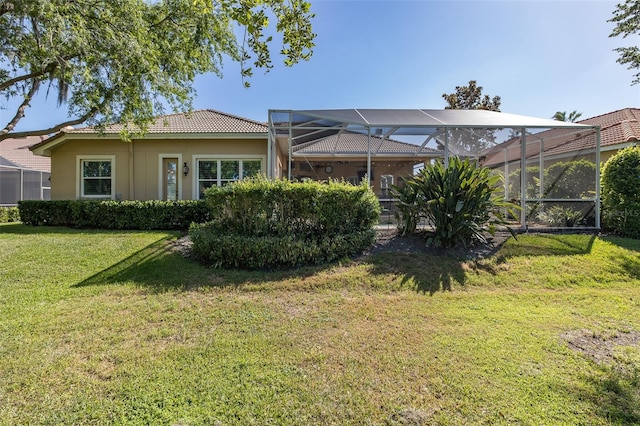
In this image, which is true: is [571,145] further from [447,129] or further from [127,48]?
[127,48]

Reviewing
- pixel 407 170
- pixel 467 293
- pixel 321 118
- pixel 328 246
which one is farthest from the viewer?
pixel 407 170

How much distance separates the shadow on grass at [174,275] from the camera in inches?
190

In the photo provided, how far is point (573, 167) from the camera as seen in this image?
8.84 m

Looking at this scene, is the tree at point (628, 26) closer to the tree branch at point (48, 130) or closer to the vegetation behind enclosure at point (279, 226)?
the vegetation behind enclosure at point (279, 226)

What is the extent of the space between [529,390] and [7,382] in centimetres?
431

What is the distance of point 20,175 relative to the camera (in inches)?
623

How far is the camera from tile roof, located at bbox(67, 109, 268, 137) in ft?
36.4

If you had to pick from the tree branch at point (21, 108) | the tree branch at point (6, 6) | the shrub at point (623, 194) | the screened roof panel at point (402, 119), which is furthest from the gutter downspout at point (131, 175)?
the shrub at point (623, 194)

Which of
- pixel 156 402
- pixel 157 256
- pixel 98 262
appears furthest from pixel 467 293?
pixel 98 262

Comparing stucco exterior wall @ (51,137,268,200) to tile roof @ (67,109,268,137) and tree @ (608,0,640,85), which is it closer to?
tile roof @ (67,109,268,137)

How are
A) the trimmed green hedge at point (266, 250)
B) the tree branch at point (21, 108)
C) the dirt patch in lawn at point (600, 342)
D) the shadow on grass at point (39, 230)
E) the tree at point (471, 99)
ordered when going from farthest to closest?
the tree at point (471, 99), the shadow on grass at point (39, 230), the tree branch at point (21, 108), the trimmed green hedge at point (266, 250), the dirt patch in lawn at point (600, 342)

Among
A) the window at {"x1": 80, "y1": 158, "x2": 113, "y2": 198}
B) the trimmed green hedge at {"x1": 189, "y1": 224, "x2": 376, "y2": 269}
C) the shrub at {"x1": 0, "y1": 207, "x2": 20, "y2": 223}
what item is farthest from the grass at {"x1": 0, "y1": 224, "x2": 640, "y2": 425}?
the shrub at {"x1": 0, "y1": 207, "x2": 20, "y2": 223}

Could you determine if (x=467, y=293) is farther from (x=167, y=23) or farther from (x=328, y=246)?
(x=167, y=23)

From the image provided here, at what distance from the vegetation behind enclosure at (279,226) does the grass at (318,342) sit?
42 cm
